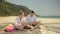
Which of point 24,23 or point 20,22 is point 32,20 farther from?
point 20,22

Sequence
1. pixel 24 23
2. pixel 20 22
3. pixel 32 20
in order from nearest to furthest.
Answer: pixel 20 22, pixel 24 23, pixel 32 20

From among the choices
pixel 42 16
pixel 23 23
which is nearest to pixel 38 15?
pixel 42 16

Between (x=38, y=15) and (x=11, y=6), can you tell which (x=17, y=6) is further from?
(x=38, y=15)

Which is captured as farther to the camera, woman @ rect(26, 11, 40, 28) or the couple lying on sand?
woman @ rect(26, 11, 40, 28)

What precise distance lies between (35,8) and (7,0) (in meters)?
1.59

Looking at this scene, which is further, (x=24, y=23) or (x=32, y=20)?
(x=32, y=20)

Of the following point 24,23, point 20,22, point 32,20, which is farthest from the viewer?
point 32,20

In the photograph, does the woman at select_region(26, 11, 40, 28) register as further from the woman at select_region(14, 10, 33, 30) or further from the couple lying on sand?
the woman at select_region(14, 10, 33, 30)

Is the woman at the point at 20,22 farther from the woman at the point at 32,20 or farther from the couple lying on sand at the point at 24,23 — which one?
the woman at the point at 32,20

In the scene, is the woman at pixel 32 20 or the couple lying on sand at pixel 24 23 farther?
the woman at pixel 32 20

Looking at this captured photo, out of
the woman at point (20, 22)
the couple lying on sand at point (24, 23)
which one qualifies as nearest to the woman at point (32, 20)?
the couple lying on sand at point (24, 23)

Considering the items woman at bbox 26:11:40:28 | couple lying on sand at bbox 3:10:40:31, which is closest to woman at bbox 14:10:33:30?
couple lying on sand at bbox 3:10:40:31

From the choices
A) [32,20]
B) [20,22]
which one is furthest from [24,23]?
[32,20]

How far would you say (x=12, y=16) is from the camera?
376 inches
